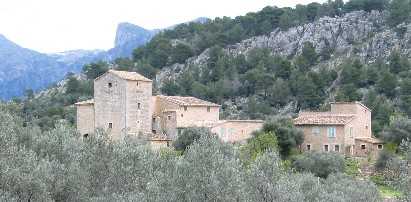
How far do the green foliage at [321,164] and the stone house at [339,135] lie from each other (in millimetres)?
3932

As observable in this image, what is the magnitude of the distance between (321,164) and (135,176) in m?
20.1

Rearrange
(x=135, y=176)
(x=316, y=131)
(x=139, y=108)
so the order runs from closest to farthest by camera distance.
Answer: (x=135, y=176) < (x=139, y=108) < (x=316, y=131)

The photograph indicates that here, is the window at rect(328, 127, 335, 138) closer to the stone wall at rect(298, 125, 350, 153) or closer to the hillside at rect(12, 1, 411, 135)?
the stone wall at rect(298, 125, 350, 153)

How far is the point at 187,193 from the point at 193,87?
5456 centimetres

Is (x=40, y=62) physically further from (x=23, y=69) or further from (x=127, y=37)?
(x=127, y=37)

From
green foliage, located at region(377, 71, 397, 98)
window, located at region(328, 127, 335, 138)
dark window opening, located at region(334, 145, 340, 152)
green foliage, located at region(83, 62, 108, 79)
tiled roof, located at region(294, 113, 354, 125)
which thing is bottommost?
dark window opening, located at region(334, 145, 340, 152)

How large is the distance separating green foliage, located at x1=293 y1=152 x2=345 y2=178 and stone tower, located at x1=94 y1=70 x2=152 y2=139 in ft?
33.2

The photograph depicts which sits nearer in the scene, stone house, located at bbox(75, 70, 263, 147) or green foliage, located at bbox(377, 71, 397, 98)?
stone house, located at bbox(75, 70, 263, 147)

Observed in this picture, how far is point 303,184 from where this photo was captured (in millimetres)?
28547

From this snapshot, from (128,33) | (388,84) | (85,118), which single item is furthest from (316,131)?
(128,33)

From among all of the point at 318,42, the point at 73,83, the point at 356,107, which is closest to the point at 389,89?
the point at 356,107

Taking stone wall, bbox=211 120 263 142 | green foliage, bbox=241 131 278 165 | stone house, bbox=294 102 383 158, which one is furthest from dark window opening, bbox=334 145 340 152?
Result: green foliage, bbox=241 131 278 165

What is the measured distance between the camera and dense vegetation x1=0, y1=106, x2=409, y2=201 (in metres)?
20.1

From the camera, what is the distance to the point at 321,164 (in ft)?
133
